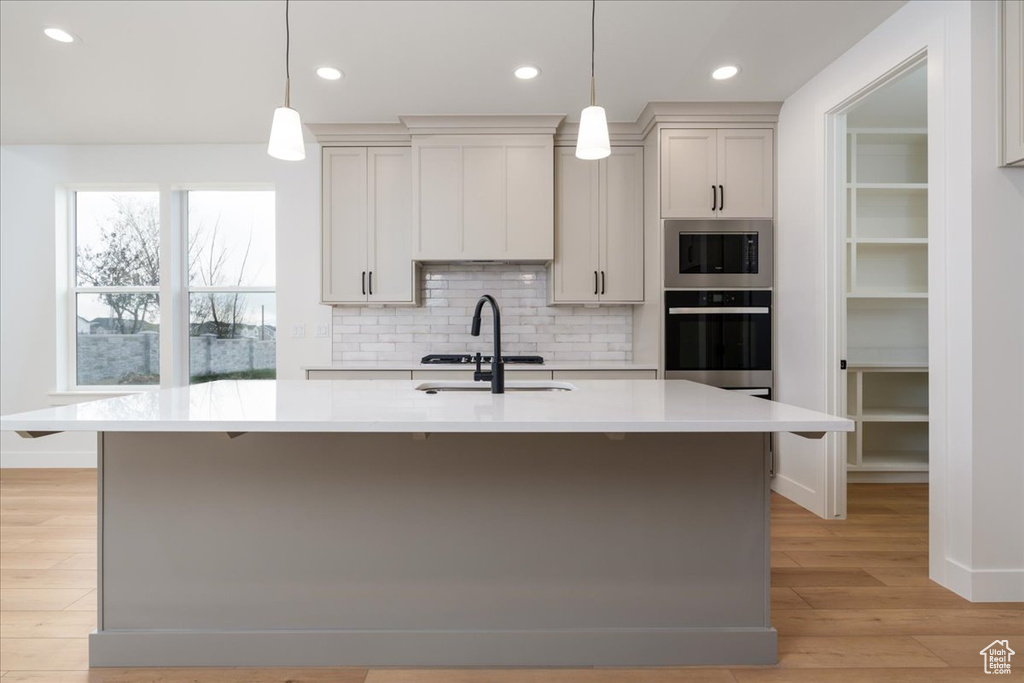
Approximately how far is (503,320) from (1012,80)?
121 inches

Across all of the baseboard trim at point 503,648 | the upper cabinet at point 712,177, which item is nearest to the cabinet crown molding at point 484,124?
the upper cabinet at point 712,177

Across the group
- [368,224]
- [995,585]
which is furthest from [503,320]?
[995,585]

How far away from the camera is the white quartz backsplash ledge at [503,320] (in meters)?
4.36

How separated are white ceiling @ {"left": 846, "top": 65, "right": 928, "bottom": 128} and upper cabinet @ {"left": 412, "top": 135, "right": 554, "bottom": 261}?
1.93 m

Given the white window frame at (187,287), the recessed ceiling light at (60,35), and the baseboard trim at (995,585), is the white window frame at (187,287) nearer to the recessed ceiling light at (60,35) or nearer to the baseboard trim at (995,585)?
the recessed ceiling light at (60,35)

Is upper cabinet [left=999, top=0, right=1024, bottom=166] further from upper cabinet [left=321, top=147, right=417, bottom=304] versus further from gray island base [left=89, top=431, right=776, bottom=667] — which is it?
upper cabinet [left=321, top=147, right=417, bottom=304]

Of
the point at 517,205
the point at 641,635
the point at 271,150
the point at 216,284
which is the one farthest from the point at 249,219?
the point at 641,635

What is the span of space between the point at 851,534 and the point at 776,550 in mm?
541

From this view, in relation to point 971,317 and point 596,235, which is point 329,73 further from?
point 971,317

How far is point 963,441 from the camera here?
2244mm

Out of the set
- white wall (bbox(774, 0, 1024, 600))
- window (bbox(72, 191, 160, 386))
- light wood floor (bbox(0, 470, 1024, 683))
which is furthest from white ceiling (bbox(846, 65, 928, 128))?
window (bbox(72, 191, 160, 386))

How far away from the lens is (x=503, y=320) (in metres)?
4.36

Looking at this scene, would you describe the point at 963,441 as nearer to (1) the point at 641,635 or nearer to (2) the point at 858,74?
(1) the point at 641,635
